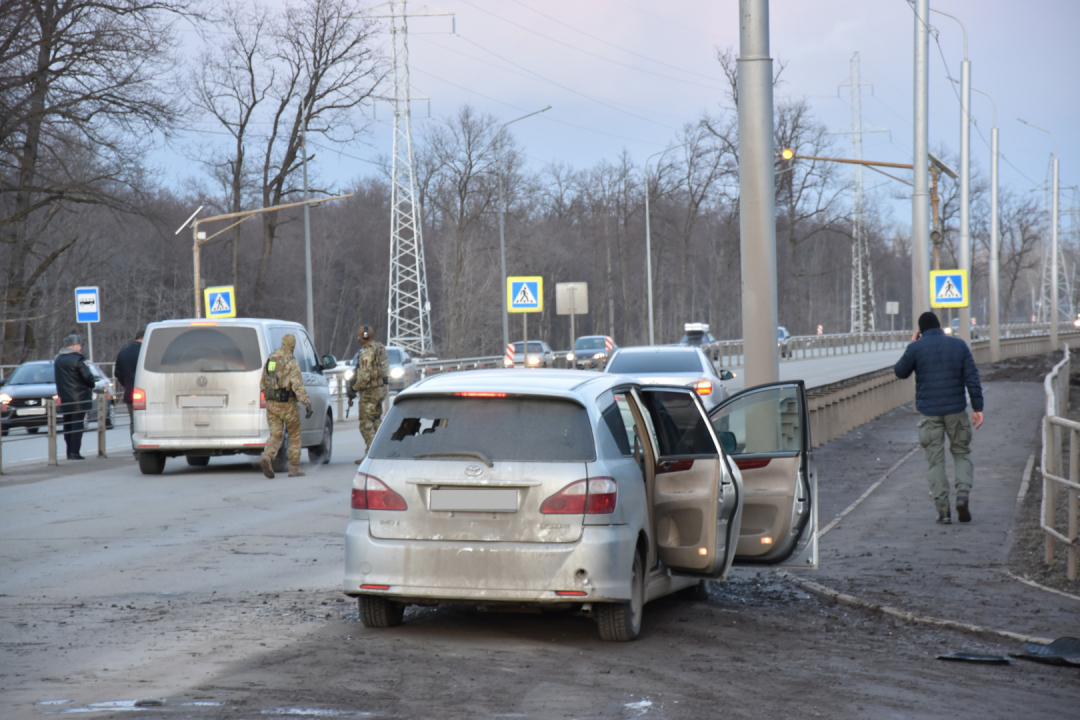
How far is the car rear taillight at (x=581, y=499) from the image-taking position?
6277 millimetres

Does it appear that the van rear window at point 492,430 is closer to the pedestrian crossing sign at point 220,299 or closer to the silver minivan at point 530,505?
the silver minivan at point 530,505

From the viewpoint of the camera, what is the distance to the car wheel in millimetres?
6441

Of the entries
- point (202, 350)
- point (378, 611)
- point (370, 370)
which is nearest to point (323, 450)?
point (370, 370)

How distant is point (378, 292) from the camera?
90.8 metres

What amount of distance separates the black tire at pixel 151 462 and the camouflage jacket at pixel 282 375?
2.18 metres

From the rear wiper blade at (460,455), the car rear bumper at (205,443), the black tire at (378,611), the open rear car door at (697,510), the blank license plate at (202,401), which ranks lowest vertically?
the black tire at (378,611)

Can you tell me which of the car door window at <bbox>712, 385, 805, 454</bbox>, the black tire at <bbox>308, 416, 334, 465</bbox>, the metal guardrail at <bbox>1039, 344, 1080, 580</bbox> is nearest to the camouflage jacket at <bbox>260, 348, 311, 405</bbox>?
the black tire at <bbox>308, 416, 334, 465</bbox>

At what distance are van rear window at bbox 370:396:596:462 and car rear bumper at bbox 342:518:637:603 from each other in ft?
1.45

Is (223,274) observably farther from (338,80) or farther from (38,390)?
(38,390)

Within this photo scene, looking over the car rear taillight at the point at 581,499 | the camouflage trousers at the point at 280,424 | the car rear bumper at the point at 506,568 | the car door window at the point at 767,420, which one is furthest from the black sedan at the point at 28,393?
the car rear taillight at the point at 581,499

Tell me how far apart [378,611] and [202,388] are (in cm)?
981

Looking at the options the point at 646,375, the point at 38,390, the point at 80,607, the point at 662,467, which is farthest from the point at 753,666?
the point at 38,390

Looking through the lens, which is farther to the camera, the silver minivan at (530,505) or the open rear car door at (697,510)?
the open rear car door at (697,510)

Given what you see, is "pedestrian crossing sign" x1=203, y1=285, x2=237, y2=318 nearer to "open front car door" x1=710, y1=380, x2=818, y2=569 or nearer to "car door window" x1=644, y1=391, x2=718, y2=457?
"car door window" x1=644, y1=391, x2=718, y2=457
